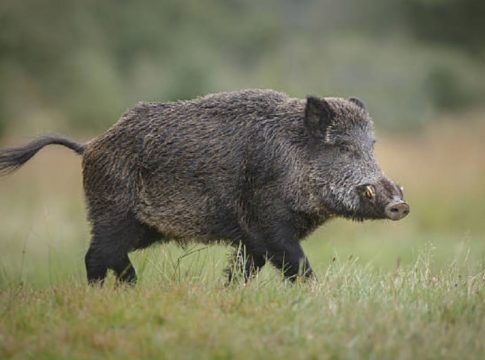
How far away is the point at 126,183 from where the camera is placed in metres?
7.20

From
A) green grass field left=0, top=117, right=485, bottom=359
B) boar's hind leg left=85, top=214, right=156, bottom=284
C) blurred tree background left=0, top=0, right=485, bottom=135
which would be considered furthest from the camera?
blurred tree background left=0, top=0, right=485, bottom=135

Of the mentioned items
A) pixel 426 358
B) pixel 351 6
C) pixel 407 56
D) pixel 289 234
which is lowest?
pixel 426 358

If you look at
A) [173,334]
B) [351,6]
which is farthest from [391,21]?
[173,334]

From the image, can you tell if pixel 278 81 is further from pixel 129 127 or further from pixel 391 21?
pixel 391 21

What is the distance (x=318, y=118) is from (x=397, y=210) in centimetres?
102

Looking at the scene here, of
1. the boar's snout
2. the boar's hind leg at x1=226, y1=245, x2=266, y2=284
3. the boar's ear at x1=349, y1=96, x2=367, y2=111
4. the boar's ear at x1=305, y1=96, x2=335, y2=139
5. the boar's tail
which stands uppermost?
the boar's ear at x1=349, y1=96, x2=367, y2=111

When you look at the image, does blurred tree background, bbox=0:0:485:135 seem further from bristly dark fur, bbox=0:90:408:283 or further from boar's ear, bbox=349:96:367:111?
bristly dark fur, bbox=0:90:408:283

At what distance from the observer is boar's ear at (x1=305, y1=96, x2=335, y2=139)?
276 inches

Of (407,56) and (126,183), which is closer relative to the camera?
(126,183)

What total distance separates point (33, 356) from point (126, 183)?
2.54 meters

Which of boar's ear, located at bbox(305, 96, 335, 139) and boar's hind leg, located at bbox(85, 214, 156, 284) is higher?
boar's ear, located at bbox(305, 96, 335, 139)

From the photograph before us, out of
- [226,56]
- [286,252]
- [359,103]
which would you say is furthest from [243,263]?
[226,56]

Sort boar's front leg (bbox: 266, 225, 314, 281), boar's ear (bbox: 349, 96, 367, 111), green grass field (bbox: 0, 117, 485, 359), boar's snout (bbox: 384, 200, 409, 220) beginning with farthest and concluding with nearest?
1. boar's ear (bbox: 349, 96, 367, 111)
2. boar's front leg (bbox: 266, 225, 314, 281)
3. boar's snout (bbox: 384, 200, 409, 220)
4. green grass field (bbox: 0, 117, 485, 359)

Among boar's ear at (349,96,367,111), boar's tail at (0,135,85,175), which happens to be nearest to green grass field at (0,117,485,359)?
boar's tail at (0,135,85,175)
